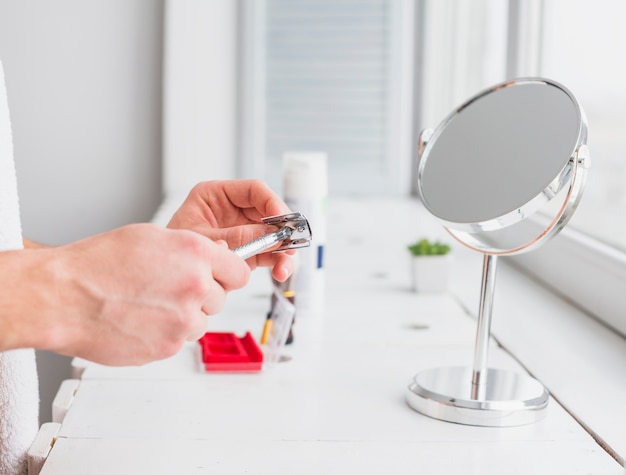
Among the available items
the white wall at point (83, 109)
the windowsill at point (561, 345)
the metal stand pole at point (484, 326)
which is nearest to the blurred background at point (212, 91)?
the white wall at point (83, 109)

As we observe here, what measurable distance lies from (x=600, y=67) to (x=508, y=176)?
26.7 inches

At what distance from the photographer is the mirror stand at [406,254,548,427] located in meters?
0.78

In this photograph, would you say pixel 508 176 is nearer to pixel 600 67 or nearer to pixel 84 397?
pixel 84 397

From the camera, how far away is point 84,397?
85cm

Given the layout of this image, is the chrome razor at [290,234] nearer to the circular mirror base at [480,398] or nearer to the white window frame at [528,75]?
the circular mirror base at [480,398]

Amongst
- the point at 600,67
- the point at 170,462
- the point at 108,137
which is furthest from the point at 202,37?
the point at 170,462

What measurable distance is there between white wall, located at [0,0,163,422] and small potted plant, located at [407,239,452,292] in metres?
1.42

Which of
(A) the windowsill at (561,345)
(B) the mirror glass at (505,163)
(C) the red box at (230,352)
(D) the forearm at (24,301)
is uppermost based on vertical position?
(B) the mirror glass at (505,163)

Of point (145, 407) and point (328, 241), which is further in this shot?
point (328, 241)

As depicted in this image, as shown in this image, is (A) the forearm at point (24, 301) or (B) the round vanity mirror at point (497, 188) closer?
(A) the forearm at point (24, 301)

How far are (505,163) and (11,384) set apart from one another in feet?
1.69

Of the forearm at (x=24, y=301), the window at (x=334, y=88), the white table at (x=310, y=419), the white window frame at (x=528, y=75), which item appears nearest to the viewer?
the forearm at (x=24, y=301)

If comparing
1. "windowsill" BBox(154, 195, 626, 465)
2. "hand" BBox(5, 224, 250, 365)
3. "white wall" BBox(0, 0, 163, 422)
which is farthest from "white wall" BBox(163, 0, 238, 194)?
"hand" BBox(5, 224, 250, 365)

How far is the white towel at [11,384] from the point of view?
792 millimetres
